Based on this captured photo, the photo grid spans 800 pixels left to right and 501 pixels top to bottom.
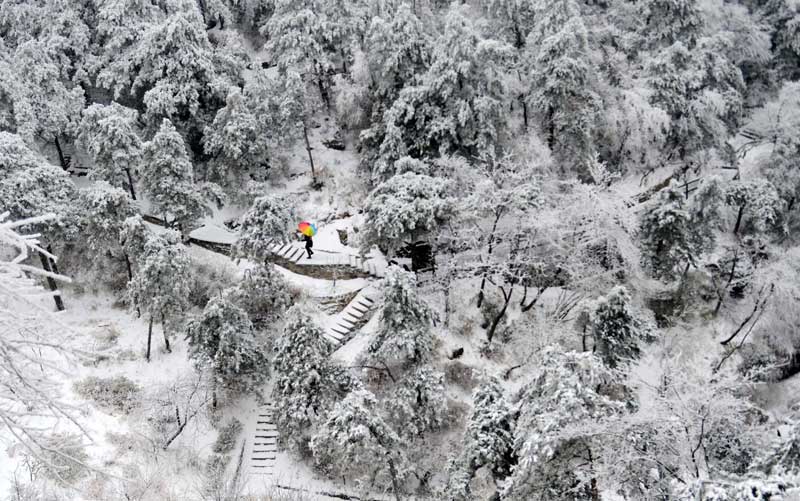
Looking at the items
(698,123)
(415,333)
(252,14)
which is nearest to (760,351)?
(698,123)

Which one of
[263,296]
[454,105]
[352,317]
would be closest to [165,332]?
[263,296]

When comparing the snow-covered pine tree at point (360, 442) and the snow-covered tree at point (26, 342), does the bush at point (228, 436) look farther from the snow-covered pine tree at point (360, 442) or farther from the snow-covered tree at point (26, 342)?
the snow-covered tree at point (26, 342)

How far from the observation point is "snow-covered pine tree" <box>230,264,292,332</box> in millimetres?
24375

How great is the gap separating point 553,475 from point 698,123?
2353 centimetres

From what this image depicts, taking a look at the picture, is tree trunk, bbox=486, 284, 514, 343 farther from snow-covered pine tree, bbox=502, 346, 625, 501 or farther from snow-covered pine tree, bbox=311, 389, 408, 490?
snow-covered pine tree, bbox=502, 346, 625, 501

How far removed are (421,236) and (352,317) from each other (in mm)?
4514

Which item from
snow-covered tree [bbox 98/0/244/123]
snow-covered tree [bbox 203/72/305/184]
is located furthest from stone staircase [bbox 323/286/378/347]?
snow-covered tree [bbox 98/0/244/123]

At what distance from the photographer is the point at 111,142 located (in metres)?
26.3

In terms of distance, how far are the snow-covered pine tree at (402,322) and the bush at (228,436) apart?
5.75m

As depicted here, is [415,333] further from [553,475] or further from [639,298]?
[639,298]

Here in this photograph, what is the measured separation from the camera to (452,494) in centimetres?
1892

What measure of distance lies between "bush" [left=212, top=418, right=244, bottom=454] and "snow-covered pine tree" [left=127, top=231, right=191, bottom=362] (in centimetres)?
442

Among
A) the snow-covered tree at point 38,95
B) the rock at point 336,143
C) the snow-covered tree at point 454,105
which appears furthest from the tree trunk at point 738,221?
the snow-covered tree at point 38,95

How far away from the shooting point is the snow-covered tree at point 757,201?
98.2ft
